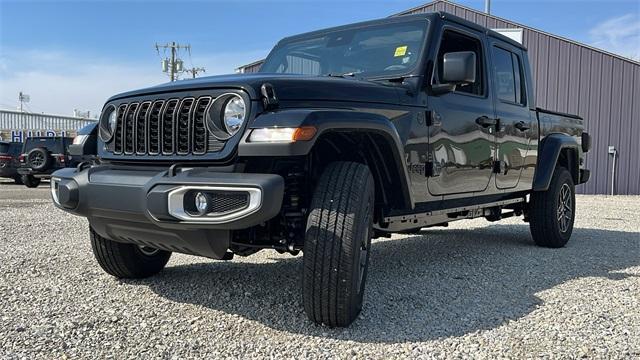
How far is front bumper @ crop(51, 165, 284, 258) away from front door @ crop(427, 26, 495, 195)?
5.62 feet

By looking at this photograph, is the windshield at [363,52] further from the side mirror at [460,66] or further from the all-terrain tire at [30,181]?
the all-terrain tire at [30,181]

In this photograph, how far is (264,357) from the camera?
2686mm

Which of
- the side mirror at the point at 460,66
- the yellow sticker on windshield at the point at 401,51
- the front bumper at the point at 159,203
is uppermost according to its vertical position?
the yellow sticker on windshield at the point at 401,51

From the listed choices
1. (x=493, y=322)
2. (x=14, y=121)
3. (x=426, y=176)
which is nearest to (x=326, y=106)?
(x=426, y=176)

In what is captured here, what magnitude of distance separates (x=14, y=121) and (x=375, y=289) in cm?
3982

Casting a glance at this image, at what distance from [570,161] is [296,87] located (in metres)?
4.80

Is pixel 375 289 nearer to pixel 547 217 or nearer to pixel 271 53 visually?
pixel 271 53

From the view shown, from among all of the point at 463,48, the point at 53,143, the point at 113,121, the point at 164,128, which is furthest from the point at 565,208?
the point at 53,143

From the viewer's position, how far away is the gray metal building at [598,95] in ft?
53.2

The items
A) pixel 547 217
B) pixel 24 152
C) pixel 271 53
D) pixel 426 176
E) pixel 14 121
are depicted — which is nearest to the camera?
pixel 426 176

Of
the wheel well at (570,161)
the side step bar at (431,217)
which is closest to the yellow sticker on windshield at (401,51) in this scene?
the side step bar at (431,217)

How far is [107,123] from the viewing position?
3.57 metres

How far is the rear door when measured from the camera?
16.5 feet

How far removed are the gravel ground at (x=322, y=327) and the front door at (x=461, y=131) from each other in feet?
2.59
